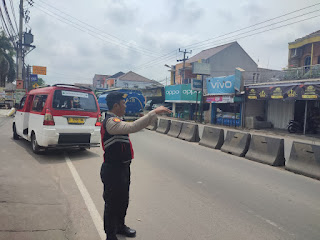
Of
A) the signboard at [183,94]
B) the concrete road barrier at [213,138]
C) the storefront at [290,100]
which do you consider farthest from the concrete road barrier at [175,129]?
the signboard at [183,94]

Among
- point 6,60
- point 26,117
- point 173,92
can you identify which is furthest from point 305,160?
point 6,60

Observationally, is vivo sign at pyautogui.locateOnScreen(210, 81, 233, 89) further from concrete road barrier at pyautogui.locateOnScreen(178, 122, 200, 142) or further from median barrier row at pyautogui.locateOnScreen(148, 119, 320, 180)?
median barrier row at pyautogui.locateOnScreen(148, 119, 320, 180)

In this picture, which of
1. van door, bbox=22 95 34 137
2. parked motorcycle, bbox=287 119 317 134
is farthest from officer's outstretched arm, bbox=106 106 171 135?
parked motorcycle, bbox=287 119 317 134

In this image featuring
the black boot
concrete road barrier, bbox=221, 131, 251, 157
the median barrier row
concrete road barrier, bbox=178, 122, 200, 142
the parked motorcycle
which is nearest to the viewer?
the black boot

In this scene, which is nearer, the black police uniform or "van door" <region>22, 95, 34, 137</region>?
the black police uniform

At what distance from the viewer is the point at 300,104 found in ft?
64.0

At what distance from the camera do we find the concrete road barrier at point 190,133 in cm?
1207

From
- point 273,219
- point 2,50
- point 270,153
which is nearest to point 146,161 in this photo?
point 270,153

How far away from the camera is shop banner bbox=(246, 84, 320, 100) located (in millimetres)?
15867

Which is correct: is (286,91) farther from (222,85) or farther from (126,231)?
(126,231)

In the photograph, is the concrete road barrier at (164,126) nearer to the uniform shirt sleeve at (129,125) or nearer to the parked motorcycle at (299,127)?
the parked motorcycle at (299,127)

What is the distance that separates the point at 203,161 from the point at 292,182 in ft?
8.44

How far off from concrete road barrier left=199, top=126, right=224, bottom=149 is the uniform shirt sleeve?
7.93 meters

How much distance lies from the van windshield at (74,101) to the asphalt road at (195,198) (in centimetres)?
142
